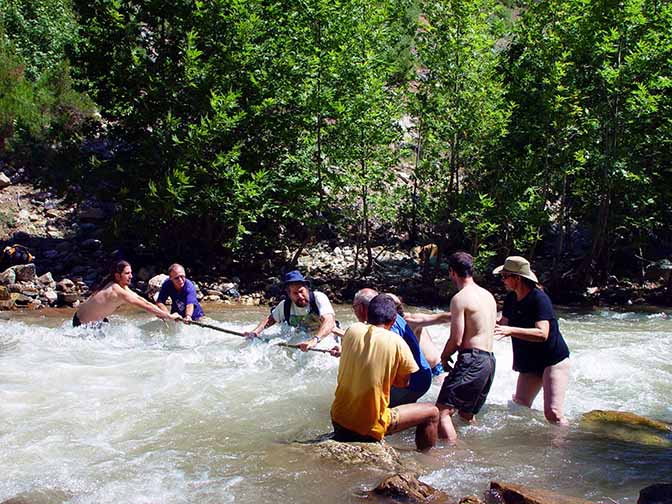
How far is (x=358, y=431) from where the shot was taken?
6.00 m

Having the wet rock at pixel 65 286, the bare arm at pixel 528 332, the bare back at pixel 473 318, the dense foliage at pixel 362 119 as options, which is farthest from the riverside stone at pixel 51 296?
the bare arm at pixel 528 332

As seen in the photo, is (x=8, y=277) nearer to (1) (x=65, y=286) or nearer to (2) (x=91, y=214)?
(1) (x=65, y=286)

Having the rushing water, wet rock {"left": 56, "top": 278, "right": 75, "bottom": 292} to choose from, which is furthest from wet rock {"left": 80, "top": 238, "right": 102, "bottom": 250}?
the rushing water

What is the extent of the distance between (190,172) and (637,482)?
37.7ft

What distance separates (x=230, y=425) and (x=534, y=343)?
3.06 metres

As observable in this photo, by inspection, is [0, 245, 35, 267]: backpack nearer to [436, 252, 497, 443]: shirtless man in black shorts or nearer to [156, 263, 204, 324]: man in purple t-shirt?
[156, 263, 204, 324]: man in purple t-shirt

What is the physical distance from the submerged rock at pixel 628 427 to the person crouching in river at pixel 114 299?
5.39 m

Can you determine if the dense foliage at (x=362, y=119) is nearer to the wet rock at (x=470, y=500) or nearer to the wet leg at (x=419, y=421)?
the wet leg at (x=419, y=421)

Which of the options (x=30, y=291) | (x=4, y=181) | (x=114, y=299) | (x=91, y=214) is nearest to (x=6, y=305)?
(x=30, y=291)

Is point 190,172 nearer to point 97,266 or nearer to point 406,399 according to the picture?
point 97,266

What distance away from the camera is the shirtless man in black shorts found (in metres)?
6.35

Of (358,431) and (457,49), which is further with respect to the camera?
(457,49)

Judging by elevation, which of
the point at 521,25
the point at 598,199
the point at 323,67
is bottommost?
the point at 598,199

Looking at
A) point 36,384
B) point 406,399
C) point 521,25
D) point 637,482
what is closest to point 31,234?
point 36,384
